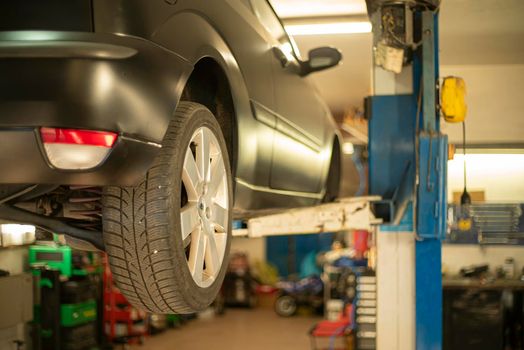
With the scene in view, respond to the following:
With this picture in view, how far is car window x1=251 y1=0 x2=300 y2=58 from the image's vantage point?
2762 millimetres

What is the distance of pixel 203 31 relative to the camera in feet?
6.31

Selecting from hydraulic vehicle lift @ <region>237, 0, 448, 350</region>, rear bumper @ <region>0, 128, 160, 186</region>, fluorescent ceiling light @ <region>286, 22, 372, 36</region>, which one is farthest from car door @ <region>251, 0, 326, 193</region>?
fluorescent ceiling light @ <region>286, 22, 372, 36</region>

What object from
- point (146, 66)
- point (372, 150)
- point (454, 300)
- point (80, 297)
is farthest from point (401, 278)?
point (80, 297)

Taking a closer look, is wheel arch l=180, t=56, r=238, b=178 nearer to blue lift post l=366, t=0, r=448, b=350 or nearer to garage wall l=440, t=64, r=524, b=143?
blue lift post l=366, t=0, r=448, b=350

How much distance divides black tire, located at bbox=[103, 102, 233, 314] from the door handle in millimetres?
1057

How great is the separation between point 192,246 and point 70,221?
36cm

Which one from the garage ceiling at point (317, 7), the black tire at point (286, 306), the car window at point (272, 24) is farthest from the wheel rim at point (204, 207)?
the black tire at point (286, 306)

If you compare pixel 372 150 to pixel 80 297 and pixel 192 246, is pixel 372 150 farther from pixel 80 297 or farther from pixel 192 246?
pixel 80 297

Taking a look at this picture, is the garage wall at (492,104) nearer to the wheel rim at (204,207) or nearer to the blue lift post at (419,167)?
the blue lift post at (419,167)

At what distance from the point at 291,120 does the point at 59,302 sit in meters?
5.55

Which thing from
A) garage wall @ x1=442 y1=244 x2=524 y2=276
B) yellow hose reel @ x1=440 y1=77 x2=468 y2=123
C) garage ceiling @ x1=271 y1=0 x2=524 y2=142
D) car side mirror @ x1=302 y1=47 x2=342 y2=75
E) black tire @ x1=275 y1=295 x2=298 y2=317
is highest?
garage ceiling @ x1=271 y1=0 x2=524 y2=142

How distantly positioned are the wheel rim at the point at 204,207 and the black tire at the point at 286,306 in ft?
32.1

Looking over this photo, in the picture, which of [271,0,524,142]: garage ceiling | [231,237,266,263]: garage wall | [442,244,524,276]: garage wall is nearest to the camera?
[271,0,524,142]: garage ceiling

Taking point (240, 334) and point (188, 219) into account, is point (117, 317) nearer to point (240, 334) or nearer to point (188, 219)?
point (240, 334)
